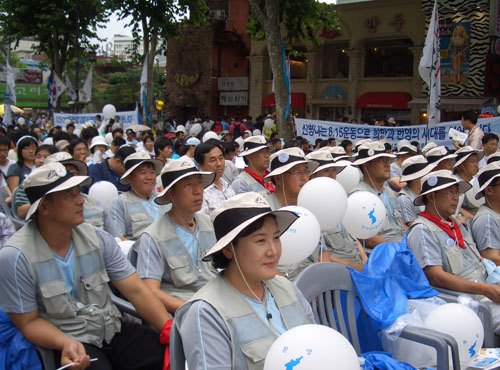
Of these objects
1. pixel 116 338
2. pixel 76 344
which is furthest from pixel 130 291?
pixel 76 344

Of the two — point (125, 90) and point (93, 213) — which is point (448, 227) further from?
point (125, 90)

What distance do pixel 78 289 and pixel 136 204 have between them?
2.05m

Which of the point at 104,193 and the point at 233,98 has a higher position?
the point at 233,98

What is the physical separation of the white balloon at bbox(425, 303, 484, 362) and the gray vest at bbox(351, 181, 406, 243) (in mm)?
2319

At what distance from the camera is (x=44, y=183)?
9.70 ft

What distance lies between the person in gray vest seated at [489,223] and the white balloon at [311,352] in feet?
9.51

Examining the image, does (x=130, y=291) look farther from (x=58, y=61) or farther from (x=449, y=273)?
(x=58, y=61)

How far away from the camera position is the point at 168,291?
3510mm

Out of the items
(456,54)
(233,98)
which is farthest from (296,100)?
(456,54)

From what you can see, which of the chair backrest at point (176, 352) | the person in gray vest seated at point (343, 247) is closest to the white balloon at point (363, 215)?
the person in gray vest seated at point (343, 247)

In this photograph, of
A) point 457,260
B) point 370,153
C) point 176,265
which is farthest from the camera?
point 370,153

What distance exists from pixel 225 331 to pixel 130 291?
45.1 inches

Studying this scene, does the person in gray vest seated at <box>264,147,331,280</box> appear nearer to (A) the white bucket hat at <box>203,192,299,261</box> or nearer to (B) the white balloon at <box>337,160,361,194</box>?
(B) the white balloon at <box>337,160,361,194</box>

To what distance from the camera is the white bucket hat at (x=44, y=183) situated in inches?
115
